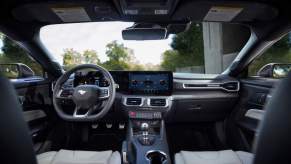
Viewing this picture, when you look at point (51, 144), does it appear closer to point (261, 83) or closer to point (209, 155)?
point (209, 155)

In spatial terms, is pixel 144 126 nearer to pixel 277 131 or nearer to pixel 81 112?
pixel 81 112

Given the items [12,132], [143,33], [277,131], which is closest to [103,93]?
[143,33]

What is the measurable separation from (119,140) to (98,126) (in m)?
0.32

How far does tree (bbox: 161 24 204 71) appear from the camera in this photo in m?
4.04

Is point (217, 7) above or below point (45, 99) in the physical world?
above

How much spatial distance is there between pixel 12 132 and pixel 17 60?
249 cm

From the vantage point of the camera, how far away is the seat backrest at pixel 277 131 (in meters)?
0.98

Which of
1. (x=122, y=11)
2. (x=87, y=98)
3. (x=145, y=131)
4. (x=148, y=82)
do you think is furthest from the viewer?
(x=148, y=82)

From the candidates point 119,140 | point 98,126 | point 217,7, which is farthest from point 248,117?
point 98,126

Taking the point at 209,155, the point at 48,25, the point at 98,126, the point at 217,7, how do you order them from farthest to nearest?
the point at 98,126
the point at 48,25
the point at 217,7
the point at 209,155

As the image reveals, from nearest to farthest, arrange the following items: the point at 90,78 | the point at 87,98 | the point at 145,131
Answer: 1. the point at 87,98
2. the point at 90,78
3. the point at 145,131

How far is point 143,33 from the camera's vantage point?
3.18m

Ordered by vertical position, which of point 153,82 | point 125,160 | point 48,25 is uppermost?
point 48,25

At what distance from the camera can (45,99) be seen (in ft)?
10.8
